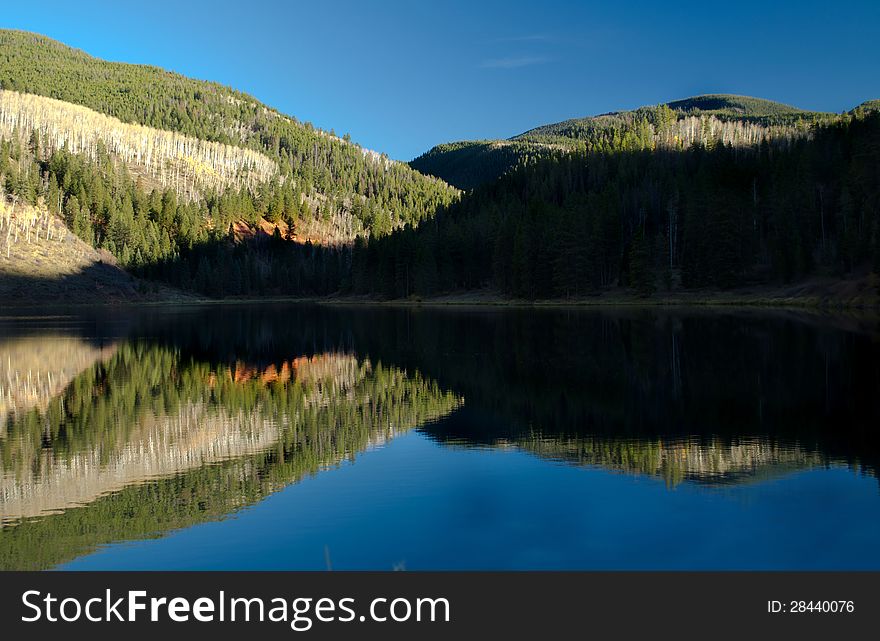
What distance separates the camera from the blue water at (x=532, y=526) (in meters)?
13.4

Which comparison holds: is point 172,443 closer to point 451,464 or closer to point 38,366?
point 451,464

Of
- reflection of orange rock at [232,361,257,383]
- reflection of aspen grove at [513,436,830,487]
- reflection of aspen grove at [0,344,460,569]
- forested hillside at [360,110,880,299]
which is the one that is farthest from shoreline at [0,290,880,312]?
reflection of aspen grove at [513,436,830,487]

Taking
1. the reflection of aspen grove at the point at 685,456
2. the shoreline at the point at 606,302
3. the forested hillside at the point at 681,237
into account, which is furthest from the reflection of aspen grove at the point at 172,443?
the shoreline at the point at 606,302

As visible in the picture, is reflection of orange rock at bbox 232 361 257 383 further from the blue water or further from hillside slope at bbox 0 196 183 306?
hillside slope at bbox 0 196 183 306

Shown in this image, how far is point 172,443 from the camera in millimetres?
23438

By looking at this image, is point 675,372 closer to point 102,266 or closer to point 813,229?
point 813,229

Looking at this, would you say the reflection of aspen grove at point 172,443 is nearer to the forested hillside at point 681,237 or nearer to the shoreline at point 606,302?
the forested hillside at point 681,237

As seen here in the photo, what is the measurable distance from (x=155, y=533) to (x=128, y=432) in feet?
36.0

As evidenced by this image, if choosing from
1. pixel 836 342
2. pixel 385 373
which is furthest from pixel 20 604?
pixel 836 342

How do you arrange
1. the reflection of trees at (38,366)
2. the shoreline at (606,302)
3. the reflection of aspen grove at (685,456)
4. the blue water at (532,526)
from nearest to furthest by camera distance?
the blue water at (532,526), the reflection of aspen grove at (685,456), the reflection of trees at (38,366), the shoreline at (606,302)

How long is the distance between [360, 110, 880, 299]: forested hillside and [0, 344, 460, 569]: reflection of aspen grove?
222ft

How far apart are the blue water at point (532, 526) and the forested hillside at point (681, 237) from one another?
239 feet

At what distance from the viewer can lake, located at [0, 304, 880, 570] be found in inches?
555

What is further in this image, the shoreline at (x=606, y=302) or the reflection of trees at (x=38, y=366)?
the shoreline at (x=606, y=302)
